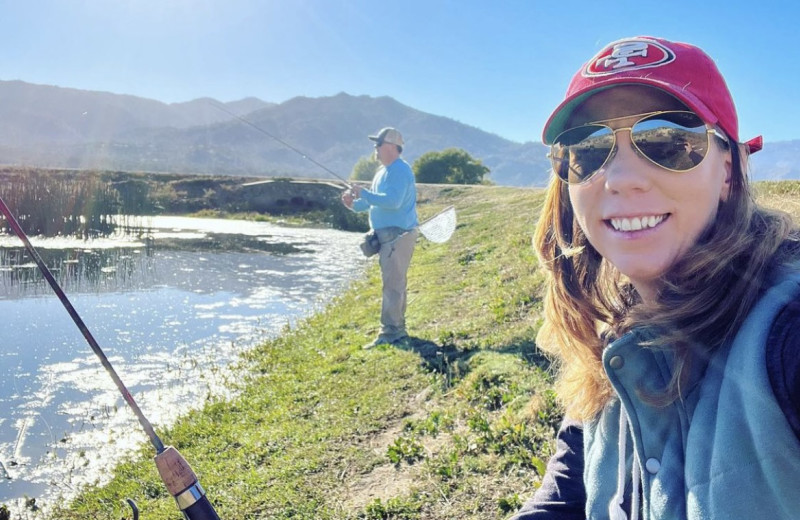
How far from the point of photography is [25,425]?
266 inches

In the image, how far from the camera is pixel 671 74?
5.24 feet

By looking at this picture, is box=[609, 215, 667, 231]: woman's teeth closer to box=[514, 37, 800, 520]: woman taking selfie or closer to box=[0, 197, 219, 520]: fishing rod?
box=[514, 37, 800, 520]: woman taking selfie

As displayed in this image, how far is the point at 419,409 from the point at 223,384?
10.9 ft

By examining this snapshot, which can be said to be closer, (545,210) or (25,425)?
(545,210)

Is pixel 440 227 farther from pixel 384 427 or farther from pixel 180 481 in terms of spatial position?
pixel 180 481

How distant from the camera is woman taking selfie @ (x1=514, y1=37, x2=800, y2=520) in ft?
4.08

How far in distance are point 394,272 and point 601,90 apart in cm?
691

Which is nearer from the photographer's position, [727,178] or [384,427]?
[727,178]

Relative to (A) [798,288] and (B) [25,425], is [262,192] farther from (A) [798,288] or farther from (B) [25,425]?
(A) [798,288]

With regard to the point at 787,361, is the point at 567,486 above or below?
below

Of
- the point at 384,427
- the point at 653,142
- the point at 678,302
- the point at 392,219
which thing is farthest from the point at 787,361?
the point at 392,219

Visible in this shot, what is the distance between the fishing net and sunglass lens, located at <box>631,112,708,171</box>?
6.96 meters

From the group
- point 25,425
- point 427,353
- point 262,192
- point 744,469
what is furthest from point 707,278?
point 262,192

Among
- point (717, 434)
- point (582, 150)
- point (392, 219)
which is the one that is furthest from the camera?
point (392, 219)
